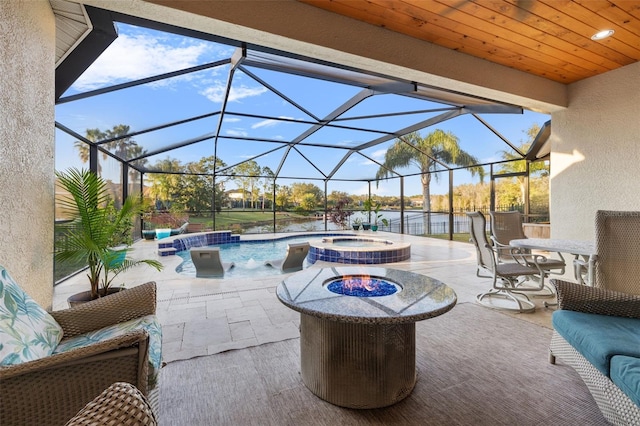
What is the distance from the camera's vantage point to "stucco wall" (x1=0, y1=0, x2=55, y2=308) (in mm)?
1884

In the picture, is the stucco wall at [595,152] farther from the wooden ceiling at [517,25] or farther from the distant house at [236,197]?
the distant house at [236,197]

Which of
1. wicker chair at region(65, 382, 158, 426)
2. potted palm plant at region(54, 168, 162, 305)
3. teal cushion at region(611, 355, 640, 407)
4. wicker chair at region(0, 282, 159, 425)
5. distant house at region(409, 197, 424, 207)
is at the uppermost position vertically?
distant house at region(409, 197, 424, 207)

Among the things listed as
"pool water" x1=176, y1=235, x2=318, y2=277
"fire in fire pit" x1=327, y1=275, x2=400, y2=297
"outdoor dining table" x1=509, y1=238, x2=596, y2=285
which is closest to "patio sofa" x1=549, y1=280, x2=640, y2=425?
"outdoor dining table" x1=509, y1=238, x2=596, y2=285

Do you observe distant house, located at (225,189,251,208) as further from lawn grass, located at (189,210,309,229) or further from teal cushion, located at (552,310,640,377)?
teal cushion, located at (552,310,640,377)

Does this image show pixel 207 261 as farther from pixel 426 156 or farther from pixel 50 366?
pixel 426 156

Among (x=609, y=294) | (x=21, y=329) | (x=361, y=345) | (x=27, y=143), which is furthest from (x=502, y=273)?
(x=27, y=143)

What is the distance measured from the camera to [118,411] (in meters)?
0.53

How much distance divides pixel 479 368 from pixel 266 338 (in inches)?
71.2

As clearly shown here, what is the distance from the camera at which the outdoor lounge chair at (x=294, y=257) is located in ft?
18.8

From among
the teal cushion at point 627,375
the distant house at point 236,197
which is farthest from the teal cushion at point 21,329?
the distant house at point 236,197

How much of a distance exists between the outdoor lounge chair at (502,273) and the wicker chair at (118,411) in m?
3.86

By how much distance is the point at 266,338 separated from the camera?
2699 millimetres

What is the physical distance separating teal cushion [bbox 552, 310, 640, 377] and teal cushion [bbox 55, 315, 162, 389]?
2.36m

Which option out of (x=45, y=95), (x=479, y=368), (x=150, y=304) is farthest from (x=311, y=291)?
(x=45, y=95)
